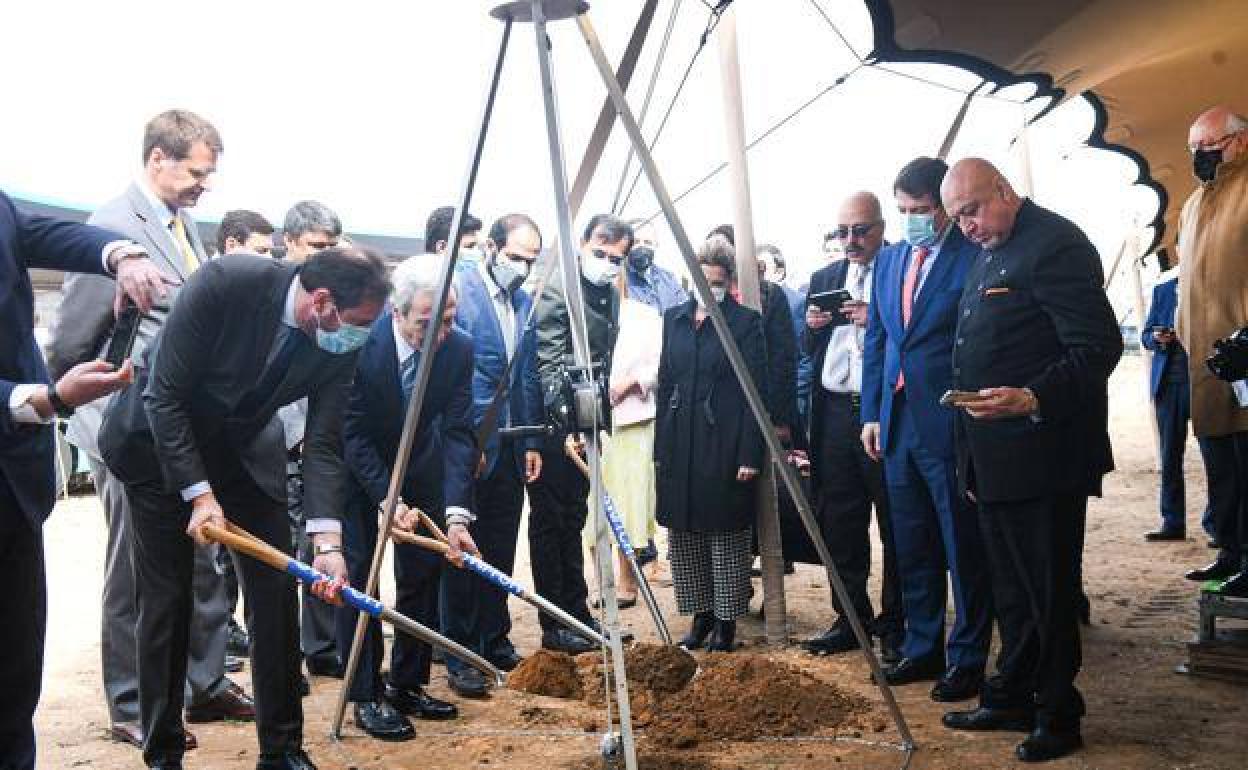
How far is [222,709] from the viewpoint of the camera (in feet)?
15.0

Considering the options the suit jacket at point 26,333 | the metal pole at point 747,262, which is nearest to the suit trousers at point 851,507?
the metal pole at point 747,262

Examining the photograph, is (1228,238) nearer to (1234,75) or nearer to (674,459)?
(1234,75)

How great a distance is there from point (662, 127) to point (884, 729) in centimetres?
264

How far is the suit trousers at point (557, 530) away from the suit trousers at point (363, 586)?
1.18m

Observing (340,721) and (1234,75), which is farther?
(1234,75)

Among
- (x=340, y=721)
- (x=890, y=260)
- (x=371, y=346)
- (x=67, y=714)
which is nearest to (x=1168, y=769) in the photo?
(x=890, y=260)

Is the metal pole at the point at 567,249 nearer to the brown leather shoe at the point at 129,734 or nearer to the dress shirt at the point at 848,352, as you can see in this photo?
the brown leather shoe at the point at 129,734

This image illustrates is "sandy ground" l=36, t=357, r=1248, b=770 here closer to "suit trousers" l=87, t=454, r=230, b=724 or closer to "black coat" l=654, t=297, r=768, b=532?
"suit trousers" l=87, t=454, r=230, b=724

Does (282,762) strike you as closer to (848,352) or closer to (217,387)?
(217,387)

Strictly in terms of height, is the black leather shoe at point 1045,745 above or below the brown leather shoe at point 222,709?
above

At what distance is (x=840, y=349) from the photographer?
213 inches

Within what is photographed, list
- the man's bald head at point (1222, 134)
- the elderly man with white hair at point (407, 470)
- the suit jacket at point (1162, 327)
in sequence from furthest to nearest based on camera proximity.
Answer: the suit jacket at point (1162, 327)
the man's bald head at point (1222, 134)
the elderly man with white hair at point (407, 470)

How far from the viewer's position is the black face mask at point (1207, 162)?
196 inches

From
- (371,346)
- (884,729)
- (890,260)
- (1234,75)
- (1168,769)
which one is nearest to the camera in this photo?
(1168,769)
